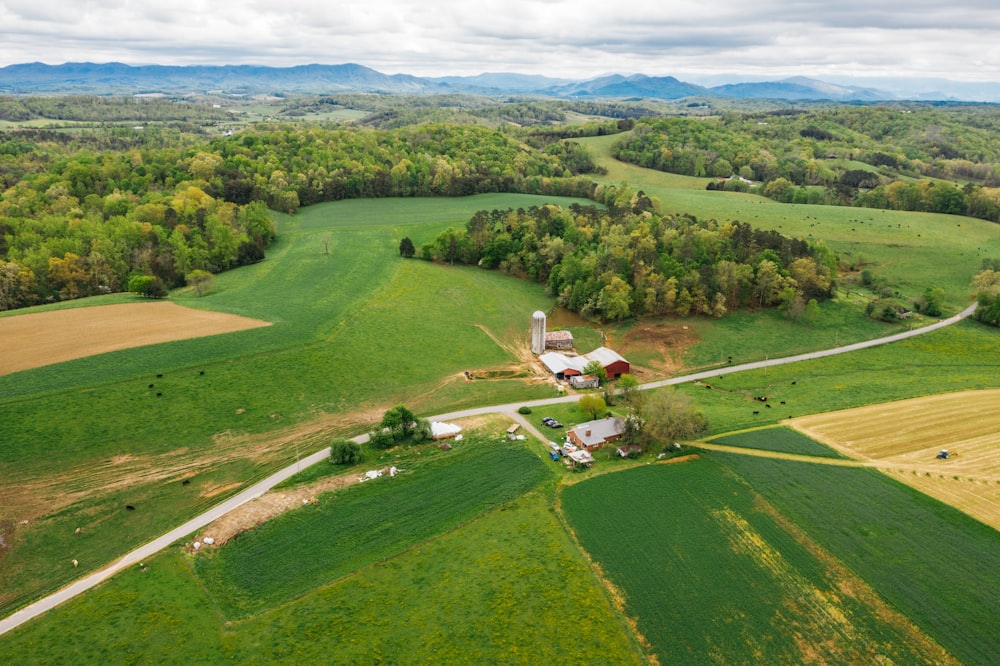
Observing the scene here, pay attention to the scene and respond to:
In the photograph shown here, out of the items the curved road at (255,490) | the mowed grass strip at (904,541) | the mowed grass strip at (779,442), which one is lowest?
the curved road at (255,490)

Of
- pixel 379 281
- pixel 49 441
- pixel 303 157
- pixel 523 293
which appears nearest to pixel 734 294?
pixel 523 293

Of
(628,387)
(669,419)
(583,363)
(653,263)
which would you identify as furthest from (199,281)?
(669,419)

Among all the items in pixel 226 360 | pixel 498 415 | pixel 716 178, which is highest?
pixel 716 178

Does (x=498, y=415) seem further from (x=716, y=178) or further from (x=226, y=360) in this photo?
(x=716, y=178)

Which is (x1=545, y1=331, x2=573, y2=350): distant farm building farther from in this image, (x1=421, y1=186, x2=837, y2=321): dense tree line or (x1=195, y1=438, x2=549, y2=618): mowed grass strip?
(x1=195, y1=438, x2=549, y2=618): mowed grass strip

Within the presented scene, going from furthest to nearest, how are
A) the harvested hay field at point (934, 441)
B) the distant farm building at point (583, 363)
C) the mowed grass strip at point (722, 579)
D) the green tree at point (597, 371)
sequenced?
1. the distant farm building at point (583, 363)
2. the green tree at point (597, 371)
3. the harvested hay field at point (934, 441)
4. the mowed grass strip at point (722, 579)

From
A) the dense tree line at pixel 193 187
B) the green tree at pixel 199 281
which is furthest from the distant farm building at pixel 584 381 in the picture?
the dense tree line at pixel 193 187

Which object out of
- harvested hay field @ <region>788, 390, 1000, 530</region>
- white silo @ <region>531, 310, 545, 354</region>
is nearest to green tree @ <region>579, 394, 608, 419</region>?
white silo @ <region>531, 310, 545, 354</region>

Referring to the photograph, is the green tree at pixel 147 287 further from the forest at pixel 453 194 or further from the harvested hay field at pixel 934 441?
the harvested hay field at pixel 934 441
